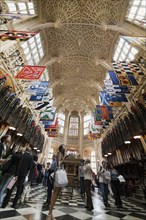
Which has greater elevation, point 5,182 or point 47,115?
point 47,115

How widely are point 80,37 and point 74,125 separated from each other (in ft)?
60.3

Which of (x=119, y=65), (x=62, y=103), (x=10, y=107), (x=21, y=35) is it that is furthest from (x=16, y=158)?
(x=62, y=103)

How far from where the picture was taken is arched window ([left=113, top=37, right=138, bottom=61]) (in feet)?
41.6

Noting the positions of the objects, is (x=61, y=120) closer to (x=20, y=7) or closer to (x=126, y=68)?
(x=20, y=7)

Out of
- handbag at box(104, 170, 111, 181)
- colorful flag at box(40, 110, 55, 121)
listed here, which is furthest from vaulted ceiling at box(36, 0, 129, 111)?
handbag at box(104, 170, 111, 181)

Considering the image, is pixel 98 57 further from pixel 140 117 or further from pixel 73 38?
pixel 140 117

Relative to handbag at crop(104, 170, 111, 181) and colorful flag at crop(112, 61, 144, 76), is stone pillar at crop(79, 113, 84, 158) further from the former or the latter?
handbag at crop(104, 170, 111, 181)

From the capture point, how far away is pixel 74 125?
95.6 ft

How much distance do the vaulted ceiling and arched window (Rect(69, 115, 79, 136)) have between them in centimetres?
838

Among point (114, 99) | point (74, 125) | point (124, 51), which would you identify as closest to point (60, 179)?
point (114, 99)

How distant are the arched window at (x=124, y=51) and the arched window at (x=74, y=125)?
17181mm

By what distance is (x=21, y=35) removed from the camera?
6.61m

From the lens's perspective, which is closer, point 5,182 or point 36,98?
point 5,182

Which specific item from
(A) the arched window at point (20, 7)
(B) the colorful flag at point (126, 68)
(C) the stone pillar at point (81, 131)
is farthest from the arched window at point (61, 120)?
(B) the colorful flag at point (126, 68)
